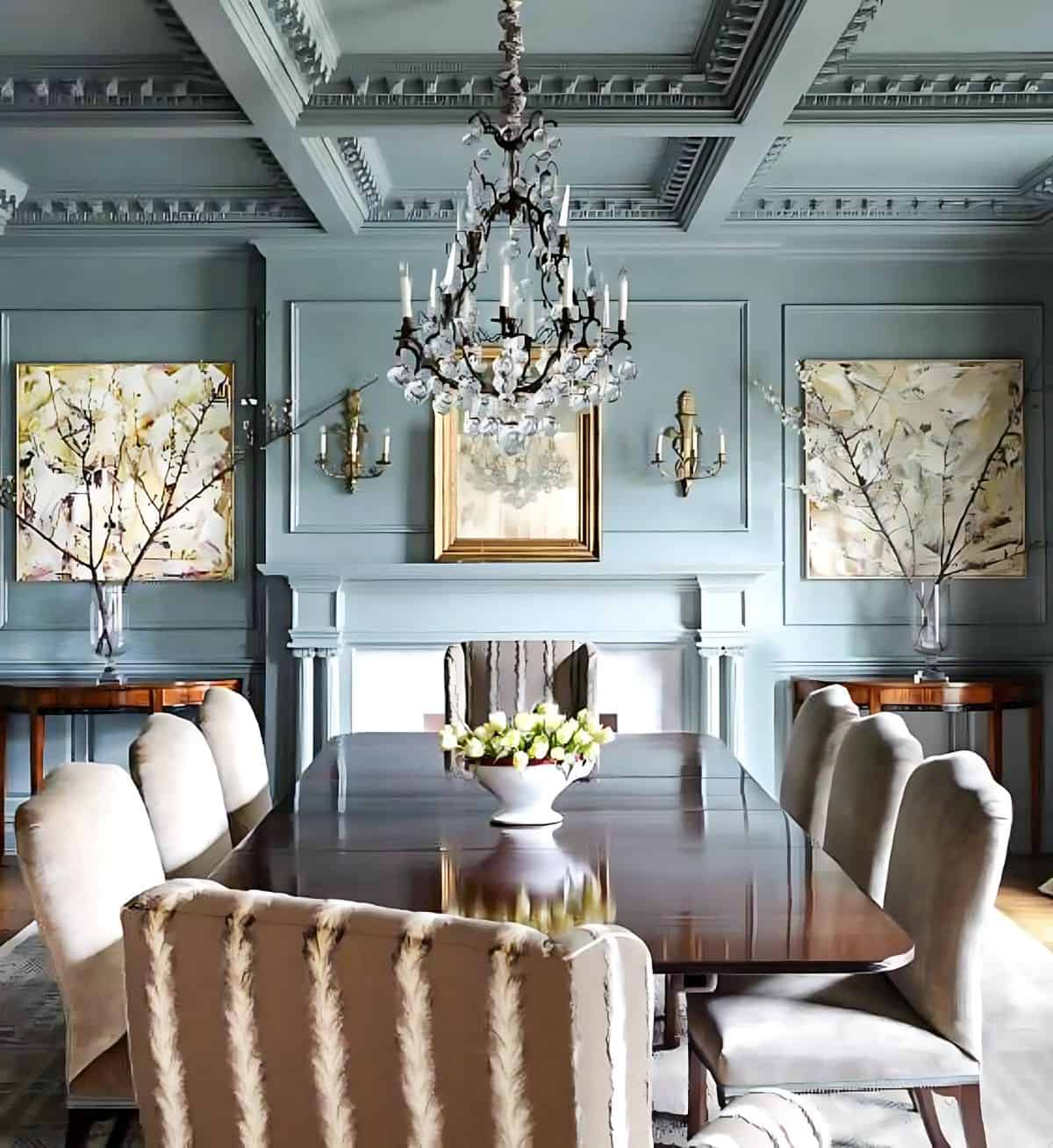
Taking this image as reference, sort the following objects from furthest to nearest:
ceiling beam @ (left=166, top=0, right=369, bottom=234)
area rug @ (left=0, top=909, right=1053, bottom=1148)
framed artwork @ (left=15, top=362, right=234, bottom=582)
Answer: framed artwork @ (left=15, top=362, right=234, bottom=582), ceiling beam @ (left=166, top=0, right=369, bottom=234), area rug @ (left=0, top=909, right=1053, bottom=1148)

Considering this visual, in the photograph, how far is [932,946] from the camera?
86.2 inches

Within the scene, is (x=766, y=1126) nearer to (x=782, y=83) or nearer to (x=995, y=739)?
(x=782, y=83)

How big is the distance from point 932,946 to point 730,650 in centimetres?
323

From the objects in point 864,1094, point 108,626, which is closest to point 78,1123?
point 864,1094

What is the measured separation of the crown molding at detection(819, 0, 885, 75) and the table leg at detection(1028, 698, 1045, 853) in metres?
2.76

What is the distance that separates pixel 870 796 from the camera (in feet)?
8.82

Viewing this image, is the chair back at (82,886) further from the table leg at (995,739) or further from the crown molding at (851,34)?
the table leg at (995,739)

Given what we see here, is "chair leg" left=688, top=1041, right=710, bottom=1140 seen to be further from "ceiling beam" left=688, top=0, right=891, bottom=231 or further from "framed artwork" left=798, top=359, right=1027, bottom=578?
"framed artwork" left=798, top=359, right=1027, bottom=578

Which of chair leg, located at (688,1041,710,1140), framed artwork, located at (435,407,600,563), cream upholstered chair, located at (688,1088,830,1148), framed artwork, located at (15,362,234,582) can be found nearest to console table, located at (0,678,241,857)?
framed artwork, located at (15,362,234,582)

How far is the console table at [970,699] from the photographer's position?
16.6 ft

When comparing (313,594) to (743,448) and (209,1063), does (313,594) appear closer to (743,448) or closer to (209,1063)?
(743,448)

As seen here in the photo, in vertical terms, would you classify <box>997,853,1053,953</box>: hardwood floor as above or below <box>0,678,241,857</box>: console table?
below

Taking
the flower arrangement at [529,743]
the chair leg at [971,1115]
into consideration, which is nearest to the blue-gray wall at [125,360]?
the flower arrangement at [529,743]

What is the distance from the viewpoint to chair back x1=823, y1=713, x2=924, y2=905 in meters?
2.61
